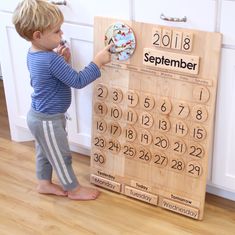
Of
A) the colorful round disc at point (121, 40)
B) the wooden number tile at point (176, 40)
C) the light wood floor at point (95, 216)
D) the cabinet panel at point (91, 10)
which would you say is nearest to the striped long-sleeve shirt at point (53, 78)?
the colorful round disc at point (121, 40)

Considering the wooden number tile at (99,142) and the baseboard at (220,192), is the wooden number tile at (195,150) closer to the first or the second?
the baseboard at (220,192)

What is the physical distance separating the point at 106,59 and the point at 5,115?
1142 mm

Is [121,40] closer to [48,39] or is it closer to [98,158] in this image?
[48,39]

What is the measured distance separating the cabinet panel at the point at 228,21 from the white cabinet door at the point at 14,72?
0.93 metres

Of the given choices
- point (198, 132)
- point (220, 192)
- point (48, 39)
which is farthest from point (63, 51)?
point (220, 192)

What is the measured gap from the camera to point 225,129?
1710mm

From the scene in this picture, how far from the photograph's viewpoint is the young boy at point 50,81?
166cm

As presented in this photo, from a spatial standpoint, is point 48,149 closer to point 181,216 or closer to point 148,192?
point 148,192

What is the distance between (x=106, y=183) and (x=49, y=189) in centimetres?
25

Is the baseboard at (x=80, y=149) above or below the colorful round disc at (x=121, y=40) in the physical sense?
below

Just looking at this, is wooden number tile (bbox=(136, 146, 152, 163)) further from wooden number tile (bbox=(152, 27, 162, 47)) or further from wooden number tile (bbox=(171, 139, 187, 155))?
wooden number tile (bbox=(152, 27, 162, 47))

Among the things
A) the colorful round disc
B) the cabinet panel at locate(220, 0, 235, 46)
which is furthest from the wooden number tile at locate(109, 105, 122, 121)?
the cabinet panel at locate(220, 0, 235, 46)

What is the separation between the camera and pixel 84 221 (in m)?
1.82

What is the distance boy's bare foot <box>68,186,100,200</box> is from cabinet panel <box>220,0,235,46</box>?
87cm
